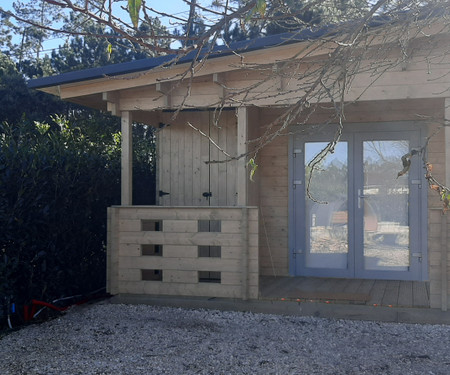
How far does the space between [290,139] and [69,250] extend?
3198mm

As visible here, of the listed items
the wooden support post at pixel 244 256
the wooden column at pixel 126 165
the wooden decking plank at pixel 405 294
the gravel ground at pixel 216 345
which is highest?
the wooden column at pixel 126 165

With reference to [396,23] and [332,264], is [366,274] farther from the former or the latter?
[396,23]

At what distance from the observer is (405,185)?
7332mm

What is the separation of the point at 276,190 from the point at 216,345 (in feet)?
10.2

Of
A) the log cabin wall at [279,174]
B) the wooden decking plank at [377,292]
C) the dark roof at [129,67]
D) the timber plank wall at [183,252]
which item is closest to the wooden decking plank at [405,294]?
the wooden decking plank at [377,292]

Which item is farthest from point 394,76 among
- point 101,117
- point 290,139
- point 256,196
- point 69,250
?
point 101,117

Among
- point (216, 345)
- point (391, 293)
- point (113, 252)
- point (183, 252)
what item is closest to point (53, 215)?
point (113, 252)

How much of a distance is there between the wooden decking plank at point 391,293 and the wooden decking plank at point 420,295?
0.19 metres

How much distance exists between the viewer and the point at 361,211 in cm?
750

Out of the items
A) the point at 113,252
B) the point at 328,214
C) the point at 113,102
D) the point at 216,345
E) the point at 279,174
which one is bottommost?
the point at 216,345

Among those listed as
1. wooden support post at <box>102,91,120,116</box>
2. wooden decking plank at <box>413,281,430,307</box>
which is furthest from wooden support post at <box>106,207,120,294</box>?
wooden decking plank at <box>413,281,430,307</box>

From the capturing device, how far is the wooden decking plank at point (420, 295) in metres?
5.90

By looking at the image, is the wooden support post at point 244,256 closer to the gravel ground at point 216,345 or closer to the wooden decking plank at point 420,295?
the gravel ground at point 216,345

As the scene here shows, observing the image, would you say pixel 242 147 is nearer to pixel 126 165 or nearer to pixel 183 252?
pixel 183 252
